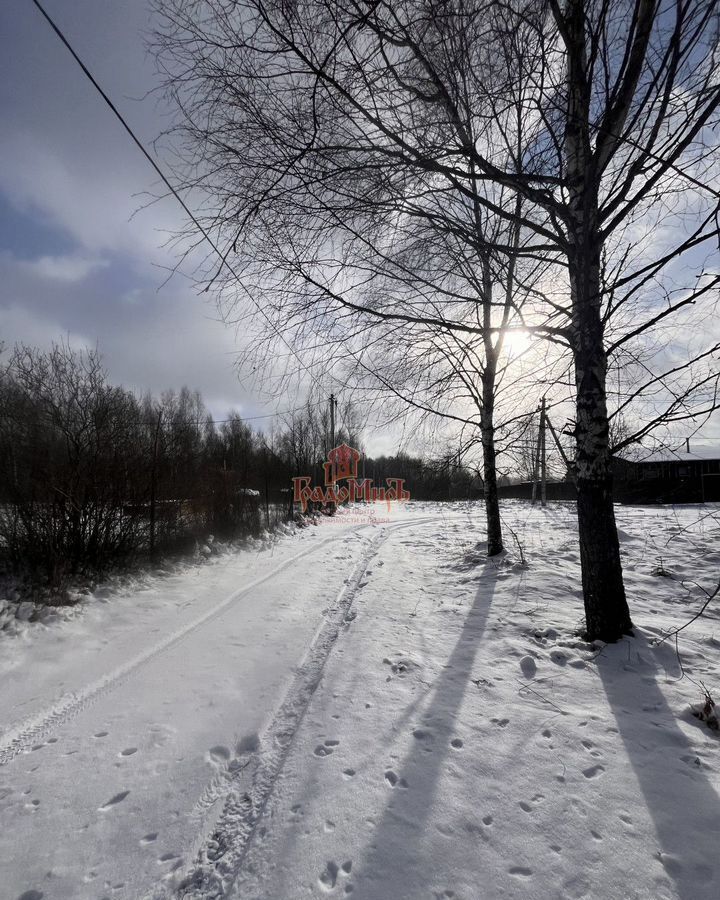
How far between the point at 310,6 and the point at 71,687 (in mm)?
4859

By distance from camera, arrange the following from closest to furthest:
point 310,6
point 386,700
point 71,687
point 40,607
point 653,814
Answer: point 653,814
point 310,6
point 386,700
point 71,687
point 40,607

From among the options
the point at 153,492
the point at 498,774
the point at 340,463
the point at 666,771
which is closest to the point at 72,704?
the point at 498,774

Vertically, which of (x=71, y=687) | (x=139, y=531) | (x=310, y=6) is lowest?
(x=71, y=687)

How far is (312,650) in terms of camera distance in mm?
3838

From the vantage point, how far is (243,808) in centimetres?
197

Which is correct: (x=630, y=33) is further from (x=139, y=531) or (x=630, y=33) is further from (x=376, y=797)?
(x=139, y=531)

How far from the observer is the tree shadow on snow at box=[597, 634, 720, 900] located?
1.59 m

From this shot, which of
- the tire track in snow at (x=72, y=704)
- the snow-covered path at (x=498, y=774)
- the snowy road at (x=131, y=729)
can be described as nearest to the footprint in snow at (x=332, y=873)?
the snow-covered path at (x=498, y=774)

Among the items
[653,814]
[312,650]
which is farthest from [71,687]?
[653,814]

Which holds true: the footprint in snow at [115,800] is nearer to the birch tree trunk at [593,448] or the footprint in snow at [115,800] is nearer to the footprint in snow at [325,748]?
the footprint in snow at [325,748]

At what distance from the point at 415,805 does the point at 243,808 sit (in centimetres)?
84

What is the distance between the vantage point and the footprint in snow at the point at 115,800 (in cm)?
198
